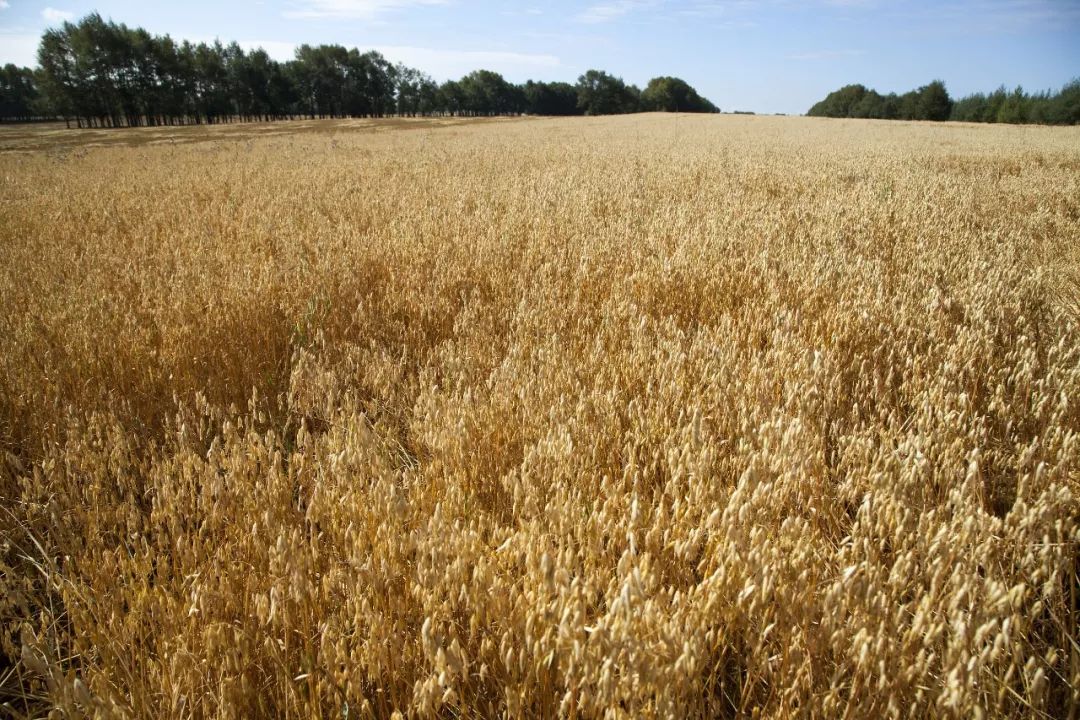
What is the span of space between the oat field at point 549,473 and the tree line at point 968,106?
58.0m

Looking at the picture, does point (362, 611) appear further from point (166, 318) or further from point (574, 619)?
point (166, 318)

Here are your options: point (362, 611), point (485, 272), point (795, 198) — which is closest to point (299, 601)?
point (362, 611)

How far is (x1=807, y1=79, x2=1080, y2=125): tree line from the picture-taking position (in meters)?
45.1

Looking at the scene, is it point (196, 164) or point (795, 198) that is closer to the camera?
point (795, 198)

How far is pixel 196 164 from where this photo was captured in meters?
12.5

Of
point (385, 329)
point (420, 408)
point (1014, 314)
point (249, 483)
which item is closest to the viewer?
point (249, 483)

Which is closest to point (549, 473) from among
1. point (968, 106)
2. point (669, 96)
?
point (968, 106)

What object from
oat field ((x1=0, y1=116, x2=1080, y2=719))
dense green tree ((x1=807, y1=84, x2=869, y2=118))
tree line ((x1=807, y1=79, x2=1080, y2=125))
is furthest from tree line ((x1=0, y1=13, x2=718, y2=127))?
oat field ((x1=0, y1=116, x2=1080, y2=719))

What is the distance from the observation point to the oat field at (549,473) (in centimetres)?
120

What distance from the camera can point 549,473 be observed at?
175 cm

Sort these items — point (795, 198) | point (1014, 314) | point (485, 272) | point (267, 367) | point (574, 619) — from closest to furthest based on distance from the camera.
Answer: point (574, 619), point (1014, 314), point (267, 367), point (485, 272), point (795, 198)

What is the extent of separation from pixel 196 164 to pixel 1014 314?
576 inches

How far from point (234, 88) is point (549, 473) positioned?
8730 centimetres

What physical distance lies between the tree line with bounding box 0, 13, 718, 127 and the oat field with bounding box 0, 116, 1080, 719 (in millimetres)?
76056
